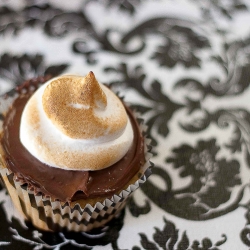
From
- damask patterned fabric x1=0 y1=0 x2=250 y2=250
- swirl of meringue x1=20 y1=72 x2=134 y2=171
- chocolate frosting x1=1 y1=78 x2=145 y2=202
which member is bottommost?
damask patterned fabric x1=0 y1=0 x2=250 y2=250

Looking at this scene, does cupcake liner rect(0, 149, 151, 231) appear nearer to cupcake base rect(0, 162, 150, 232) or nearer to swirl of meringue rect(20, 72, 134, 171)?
cupcake base rect(0, 162, 150, 232)

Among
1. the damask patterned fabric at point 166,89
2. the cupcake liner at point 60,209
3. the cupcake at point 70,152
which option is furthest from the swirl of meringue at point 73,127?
the damask patterned fabric at point 166,89

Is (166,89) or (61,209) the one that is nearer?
(61,209)

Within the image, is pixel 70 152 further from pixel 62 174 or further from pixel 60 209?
pixel 60 209

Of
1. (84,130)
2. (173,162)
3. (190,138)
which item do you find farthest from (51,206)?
(190,138)

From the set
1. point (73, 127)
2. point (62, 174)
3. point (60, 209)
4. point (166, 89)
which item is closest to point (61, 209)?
point (60, 209)

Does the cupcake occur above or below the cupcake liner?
above

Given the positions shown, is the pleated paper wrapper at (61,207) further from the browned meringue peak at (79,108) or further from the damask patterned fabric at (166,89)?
the browned meringue peak at (79,108)

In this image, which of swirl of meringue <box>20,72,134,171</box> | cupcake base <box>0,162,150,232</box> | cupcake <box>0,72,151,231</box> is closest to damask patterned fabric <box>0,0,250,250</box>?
cupcake base <box>0,162,150,232</box>
